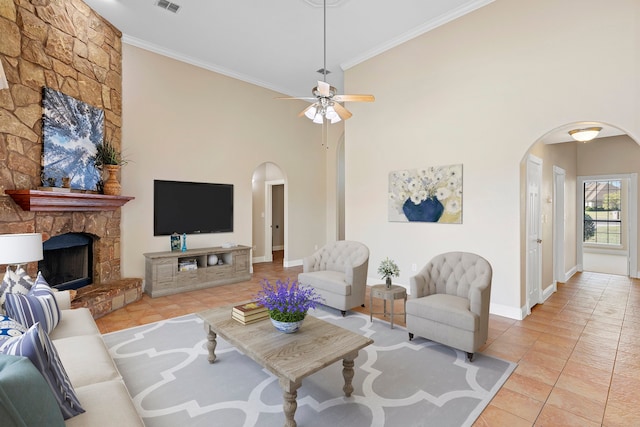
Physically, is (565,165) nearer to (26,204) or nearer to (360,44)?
(360,44)

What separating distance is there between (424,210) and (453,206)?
443 mm

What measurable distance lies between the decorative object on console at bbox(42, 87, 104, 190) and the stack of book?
2951 millimetres

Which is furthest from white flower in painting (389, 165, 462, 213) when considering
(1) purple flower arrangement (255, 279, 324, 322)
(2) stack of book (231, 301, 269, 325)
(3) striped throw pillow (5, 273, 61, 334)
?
(3) striped throw pillow (5, 273, 61, 334)

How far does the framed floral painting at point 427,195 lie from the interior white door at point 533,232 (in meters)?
0.88

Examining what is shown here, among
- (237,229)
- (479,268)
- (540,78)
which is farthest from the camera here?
(237,229)

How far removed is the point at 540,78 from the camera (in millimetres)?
3688

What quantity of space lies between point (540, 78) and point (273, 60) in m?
4.23

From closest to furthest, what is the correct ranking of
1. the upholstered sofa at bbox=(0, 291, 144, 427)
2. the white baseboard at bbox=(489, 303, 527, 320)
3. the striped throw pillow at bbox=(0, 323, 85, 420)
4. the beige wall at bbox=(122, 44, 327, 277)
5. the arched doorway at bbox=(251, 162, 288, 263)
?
the upholstered sofa at bbox=(0, 291, 144, 427) < the striped throw pillow at bbox=(0, 323, 85, 420) < the white baseboard at bbox=(489, 303, 527, 320) < the beige wall at bbox=(122, 44, 327, 277) < the arched doorway at bbox=(251, 162, 288, 263)

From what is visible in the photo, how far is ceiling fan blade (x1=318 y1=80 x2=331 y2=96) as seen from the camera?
299 cm

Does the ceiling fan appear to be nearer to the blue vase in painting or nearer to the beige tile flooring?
the blue vase in painting

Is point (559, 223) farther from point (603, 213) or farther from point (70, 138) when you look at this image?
point (70, 138)

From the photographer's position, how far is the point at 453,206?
14.6 ft

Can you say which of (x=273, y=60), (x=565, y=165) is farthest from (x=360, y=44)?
(x=565, y=165)

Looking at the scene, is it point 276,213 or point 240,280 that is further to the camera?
point 276,213
